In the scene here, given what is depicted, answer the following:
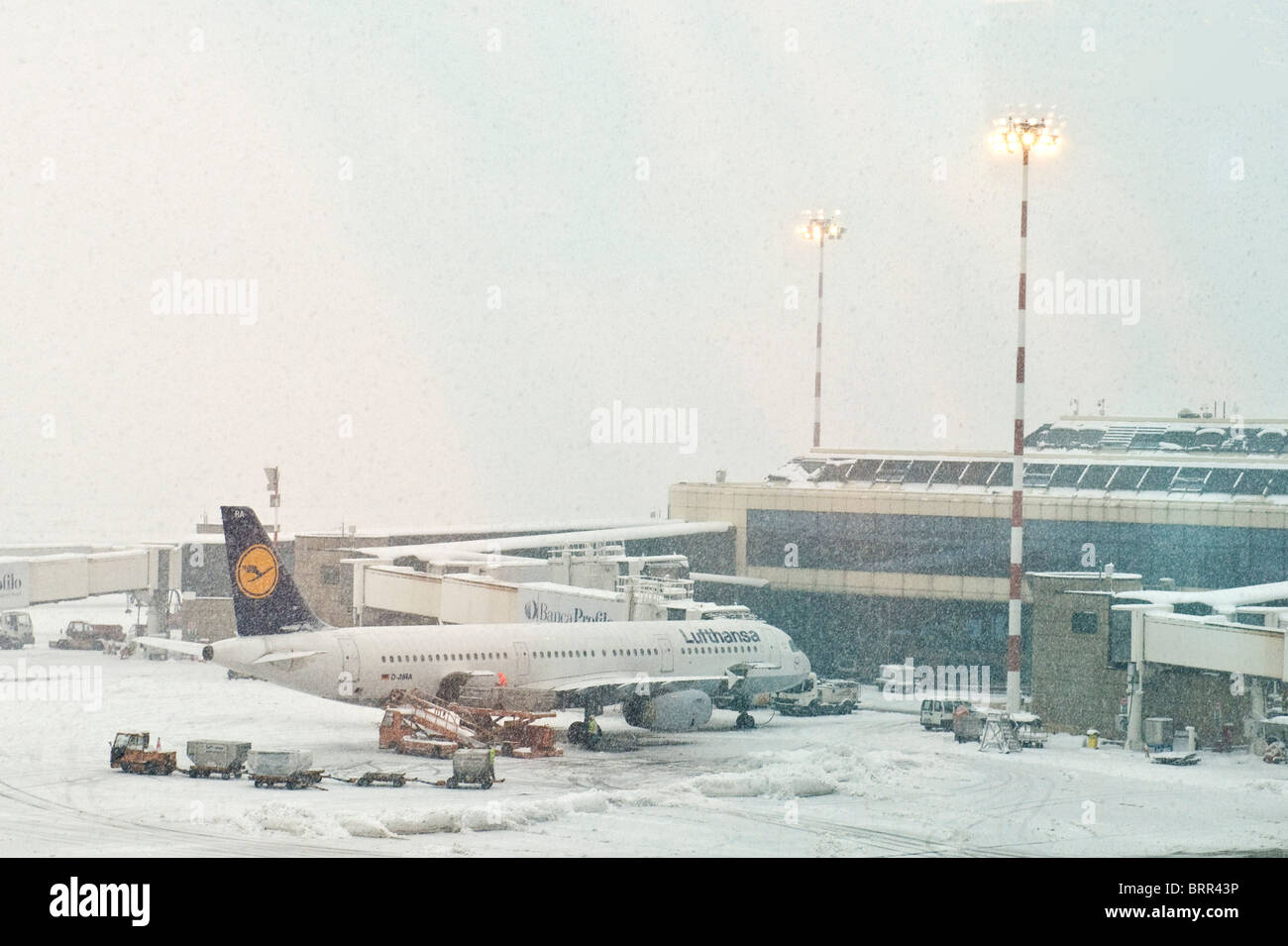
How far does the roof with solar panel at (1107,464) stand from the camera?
71.6m

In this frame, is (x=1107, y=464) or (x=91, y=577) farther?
(x=1107, y=464)

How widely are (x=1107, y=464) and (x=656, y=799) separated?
143 feet

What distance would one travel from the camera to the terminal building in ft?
221

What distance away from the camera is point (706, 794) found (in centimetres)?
3975

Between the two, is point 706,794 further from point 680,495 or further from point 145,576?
point 145,576

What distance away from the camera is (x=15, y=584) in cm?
6662

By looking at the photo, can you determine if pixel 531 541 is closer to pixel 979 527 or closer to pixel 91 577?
pixel 91 577

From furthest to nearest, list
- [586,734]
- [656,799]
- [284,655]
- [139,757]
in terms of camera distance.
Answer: [586,734]
[284,655]
[139,757]
[656,799]

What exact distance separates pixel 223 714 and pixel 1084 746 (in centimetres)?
3069

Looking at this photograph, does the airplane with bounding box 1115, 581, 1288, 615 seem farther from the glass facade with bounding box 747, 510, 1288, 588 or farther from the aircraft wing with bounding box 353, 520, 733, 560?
the aircraft wing with bounding box 353, 520, 733, 560

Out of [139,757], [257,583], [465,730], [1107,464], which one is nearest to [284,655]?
[257,583]
